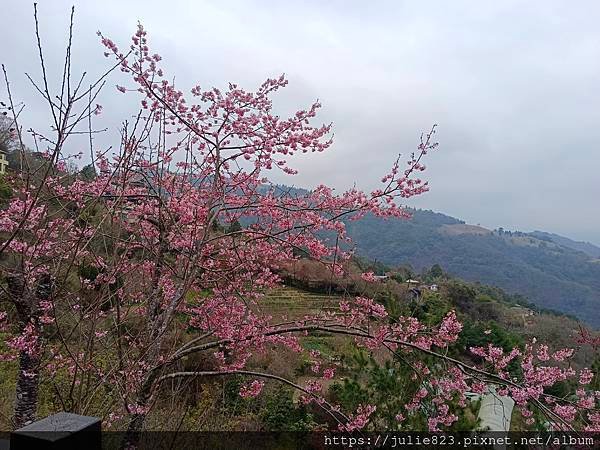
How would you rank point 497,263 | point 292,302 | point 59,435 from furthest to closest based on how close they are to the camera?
point 497,263
point 292,302
point 59,435

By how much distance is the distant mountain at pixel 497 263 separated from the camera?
1686 inches

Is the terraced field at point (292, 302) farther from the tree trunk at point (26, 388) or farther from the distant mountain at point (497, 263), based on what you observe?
the distant mountain at point (497, 263)

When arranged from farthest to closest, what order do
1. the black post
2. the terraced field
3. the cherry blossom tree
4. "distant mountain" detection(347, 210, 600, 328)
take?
1. "distant mountain" detection(347, 210, 600, 328)
2. the terraced field
3. the cherry blossom tree
4. the black post

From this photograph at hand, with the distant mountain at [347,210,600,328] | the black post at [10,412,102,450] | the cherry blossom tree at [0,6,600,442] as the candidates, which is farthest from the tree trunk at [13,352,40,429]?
the distant mountain at [347,210,600,328]

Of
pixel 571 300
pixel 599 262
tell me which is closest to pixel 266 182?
pixel 571 300

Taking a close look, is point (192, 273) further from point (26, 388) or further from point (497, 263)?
point (497, 263)

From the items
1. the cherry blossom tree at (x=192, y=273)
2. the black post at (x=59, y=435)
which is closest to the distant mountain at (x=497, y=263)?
the cherry blossom tree at (x=192, y=273)

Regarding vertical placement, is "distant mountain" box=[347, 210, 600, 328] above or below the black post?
below

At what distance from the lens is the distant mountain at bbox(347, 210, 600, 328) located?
140 feet

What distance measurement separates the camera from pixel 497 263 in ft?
185

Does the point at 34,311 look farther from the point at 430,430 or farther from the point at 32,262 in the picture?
the point at 430,430

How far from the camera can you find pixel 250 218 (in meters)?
4.50

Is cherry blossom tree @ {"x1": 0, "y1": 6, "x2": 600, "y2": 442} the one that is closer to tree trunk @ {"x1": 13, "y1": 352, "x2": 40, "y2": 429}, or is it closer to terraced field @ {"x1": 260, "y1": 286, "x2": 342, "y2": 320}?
tree trunk @ {"x1": 13, "y1": 352, "x2": 40, "y2": 429}

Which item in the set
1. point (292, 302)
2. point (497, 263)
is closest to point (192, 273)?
point (292, 302)
